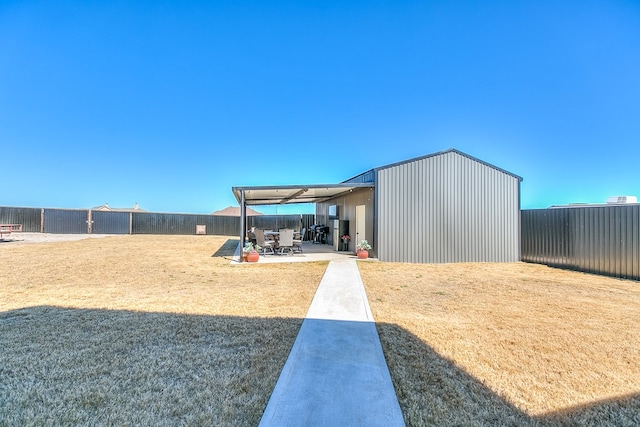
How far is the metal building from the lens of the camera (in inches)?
365

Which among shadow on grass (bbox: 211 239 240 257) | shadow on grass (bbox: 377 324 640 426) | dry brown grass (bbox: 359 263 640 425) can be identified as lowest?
shadow on grass (bbox: 211 239 240 257)

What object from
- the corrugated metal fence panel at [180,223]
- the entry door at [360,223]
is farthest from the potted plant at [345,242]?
the corrugated metal fence panel at [180,223]

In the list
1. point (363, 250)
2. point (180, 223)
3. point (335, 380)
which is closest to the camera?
point (335, 380)

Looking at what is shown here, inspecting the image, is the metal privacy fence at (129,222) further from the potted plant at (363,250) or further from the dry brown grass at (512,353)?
the dry brown grass at (512,353)

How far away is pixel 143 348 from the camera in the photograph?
8.76 ft

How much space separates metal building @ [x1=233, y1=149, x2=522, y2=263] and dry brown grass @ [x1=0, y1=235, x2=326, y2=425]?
175 inches

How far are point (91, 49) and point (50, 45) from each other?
1.24 m

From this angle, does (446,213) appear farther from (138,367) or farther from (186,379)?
(138,367)

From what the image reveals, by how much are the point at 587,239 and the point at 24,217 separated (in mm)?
30414

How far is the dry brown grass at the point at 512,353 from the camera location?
6.09 feet

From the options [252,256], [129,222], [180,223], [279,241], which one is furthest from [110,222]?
[252,256]

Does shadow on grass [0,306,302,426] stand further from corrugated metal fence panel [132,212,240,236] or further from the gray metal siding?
corrugated metal fence panel [132,212,240,236]

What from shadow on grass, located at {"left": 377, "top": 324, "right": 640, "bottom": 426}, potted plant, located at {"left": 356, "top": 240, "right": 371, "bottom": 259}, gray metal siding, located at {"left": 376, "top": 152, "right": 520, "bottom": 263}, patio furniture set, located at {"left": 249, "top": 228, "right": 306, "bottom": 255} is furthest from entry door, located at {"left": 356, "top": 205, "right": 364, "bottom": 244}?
shadow on grass, located at {"left": 377, "top": 324, "right": 640, "bottom": 426}

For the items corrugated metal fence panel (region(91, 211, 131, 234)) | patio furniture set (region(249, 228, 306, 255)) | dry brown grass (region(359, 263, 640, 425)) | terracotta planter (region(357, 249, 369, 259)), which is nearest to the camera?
dry brown grass (region(359, 263, 640, 425))
